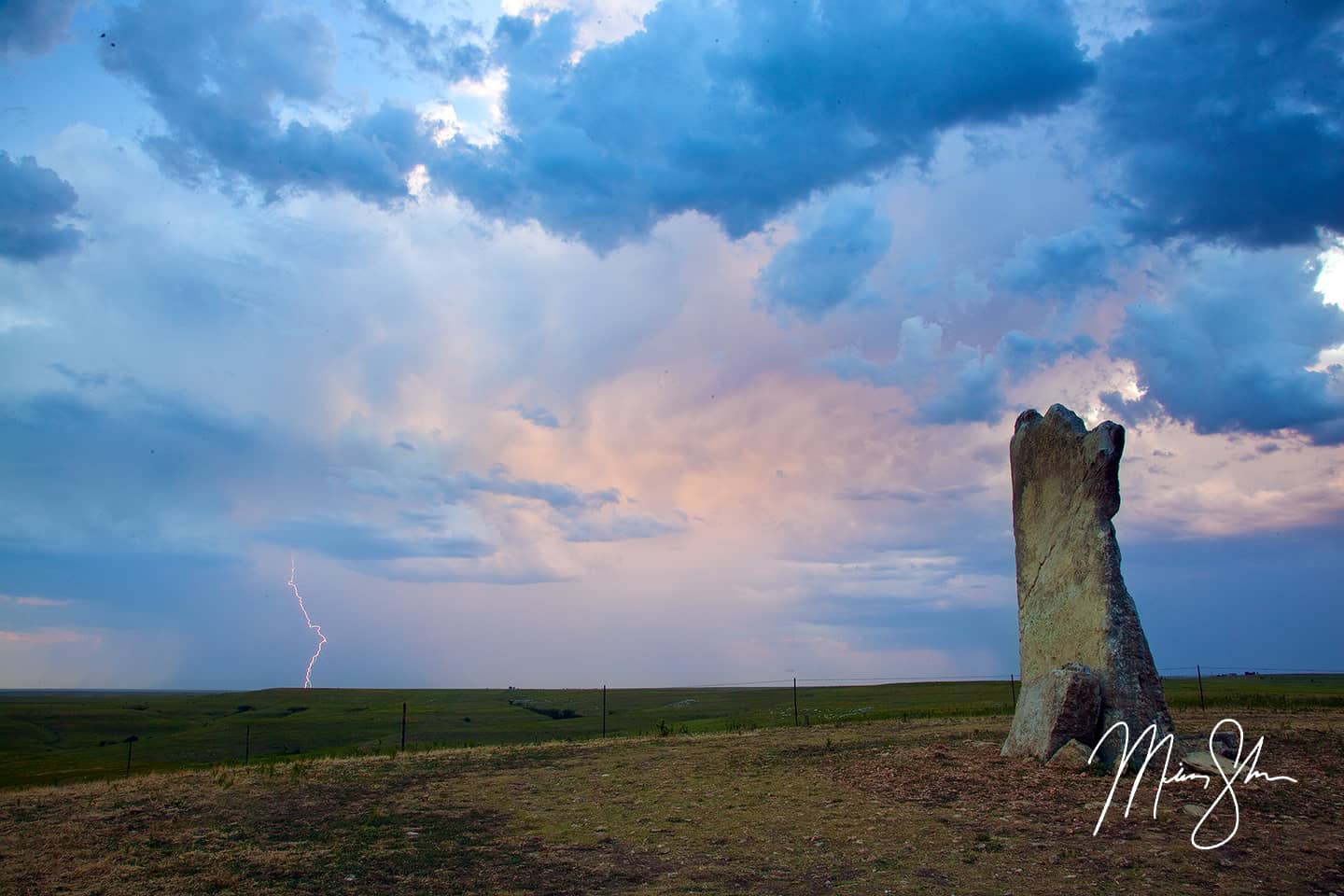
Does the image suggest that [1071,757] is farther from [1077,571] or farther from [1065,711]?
[1077,571]

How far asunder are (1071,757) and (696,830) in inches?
287

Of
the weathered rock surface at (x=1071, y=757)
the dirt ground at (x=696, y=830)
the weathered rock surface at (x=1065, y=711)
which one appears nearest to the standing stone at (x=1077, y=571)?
the weathered rock surface at (x=1065, y=711)

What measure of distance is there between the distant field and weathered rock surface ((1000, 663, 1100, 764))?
13.4 metres

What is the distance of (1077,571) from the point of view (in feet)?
56.7

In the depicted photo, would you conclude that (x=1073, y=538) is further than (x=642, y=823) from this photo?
Yes

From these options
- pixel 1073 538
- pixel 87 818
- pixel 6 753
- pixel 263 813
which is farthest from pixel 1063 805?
pixel 6 753

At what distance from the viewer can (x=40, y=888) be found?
10.4m

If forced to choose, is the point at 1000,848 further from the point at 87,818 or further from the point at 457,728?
the point at 457,728

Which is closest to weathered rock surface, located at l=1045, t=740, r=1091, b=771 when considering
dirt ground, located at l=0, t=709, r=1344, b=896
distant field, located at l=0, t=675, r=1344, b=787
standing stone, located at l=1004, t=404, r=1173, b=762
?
dirt ground, located at l=0, t=709, r=1344, b=896

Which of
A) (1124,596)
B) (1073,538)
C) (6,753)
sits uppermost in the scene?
(1073,538)

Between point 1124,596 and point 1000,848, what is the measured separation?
7.61 m

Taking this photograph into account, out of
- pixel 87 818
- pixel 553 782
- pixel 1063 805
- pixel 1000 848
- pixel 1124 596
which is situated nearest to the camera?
pixel 1000 848
